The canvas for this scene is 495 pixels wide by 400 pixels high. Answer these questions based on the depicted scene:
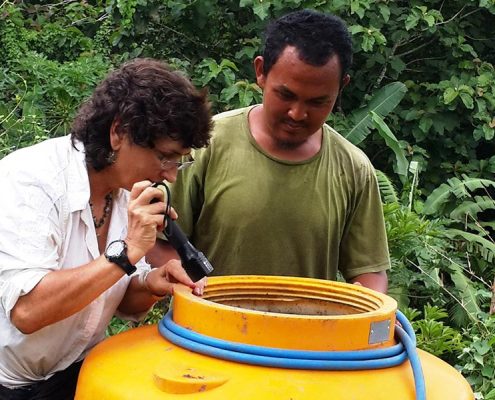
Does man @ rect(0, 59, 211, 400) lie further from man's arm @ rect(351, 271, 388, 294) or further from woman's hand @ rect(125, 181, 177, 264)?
man's arm @ rect(351, 271, 388, 294)

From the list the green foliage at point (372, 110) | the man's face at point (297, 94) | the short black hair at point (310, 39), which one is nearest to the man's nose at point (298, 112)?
the man's face at point (297, 94)

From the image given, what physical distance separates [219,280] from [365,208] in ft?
Result: 2.22

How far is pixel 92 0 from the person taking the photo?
328 inches

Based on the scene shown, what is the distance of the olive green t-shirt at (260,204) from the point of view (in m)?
2.65

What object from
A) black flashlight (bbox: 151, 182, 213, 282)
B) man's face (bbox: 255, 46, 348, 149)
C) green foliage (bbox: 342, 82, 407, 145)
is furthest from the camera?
green foliage (bbox: 342, 82, 407, 145)

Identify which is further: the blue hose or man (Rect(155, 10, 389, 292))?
man (Rect(155, 10, 389, 292))

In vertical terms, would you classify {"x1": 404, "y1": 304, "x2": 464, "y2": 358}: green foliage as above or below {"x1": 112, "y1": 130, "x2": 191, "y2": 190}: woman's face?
below

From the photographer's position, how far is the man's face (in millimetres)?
2564

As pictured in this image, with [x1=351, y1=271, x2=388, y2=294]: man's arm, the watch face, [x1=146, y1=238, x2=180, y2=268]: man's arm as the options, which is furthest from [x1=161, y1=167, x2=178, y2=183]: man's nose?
[x1=351, y1=271, x2=388, y2=294]: man's arm

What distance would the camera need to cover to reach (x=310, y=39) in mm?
2635

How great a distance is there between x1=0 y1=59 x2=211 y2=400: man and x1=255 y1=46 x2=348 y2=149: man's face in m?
0.32

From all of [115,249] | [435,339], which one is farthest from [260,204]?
[435,339]

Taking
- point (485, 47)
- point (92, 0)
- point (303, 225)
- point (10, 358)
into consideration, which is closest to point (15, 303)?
point (10, 358)

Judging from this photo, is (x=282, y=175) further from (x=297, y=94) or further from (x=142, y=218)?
(x=142, y=218)
